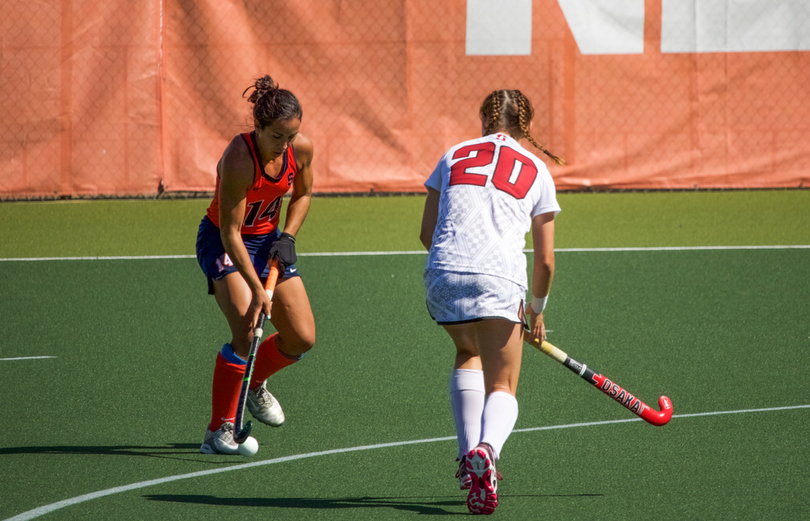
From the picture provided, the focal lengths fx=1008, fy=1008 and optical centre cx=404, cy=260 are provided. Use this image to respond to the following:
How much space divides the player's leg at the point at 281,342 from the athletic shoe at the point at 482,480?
1.28 meters

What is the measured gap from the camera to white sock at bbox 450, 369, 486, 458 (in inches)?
137

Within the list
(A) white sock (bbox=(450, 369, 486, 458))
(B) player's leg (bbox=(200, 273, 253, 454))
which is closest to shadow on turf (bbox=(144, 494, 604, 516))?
(A) white sock (bbox=(450, 369, 486, 458))

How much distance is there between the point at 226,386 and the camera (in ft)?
13.8

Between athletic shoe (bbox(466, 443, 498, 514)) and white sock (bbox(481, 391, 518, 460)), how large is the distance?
0.05 m

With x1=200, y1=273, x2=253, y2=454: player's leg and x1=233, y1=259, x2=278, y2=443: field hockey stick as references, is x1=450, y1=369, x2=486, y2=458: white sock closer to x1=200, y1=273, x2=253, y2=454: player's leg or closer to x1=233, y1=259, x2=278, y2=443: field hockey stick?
x1=233, y1=259, x2=278, y2=443: field hockey stick

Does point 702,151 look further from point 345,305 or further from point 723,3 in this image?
point 345,305

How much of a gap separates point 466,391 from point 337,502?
64 cm

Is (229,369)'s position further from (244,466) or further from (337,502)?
(337,502)

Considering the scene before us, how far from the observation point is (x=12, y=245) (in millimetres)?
9188

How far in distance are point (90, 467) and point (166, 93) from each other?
7.34 meters

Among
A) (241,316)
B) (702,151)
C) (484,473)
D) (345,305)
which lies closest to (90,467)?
(241,316)

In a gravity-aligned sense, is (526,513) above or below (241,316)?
below

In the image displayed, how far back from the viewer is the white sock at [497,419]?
3.37m

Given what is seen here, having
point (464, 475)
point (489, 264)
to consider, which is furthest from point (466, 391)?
point (489, 264)
